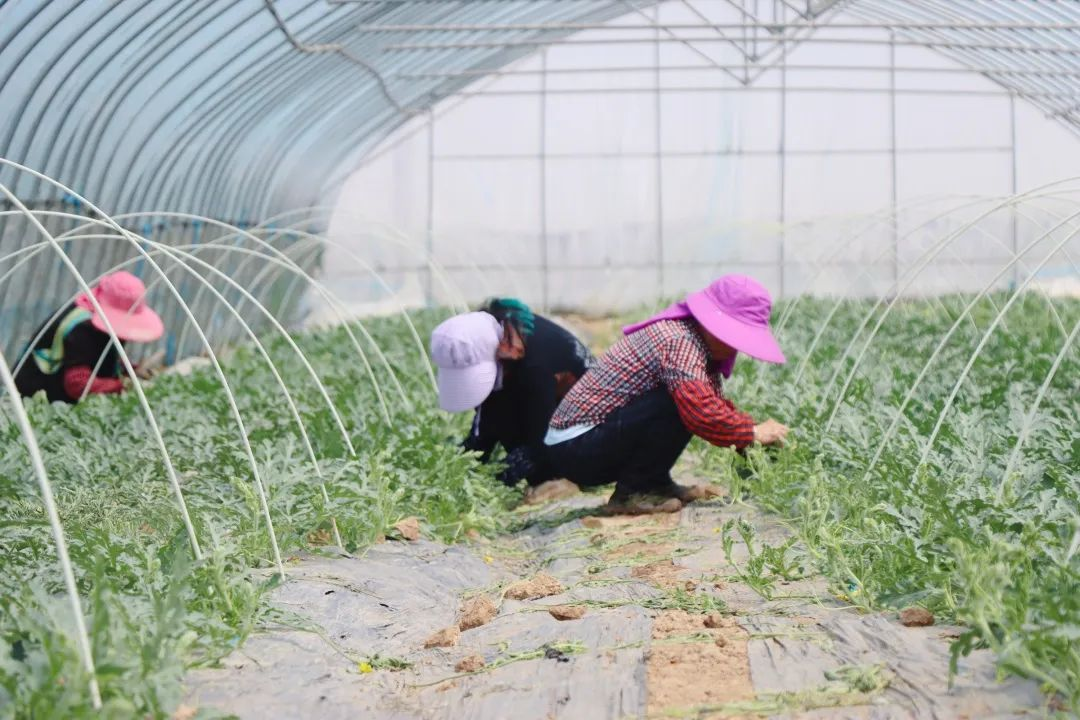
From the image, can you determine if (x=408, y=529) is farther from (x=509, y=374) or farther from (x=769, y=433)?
(x=769, y=433)

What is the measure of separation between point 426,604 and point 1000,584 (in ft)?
5.97

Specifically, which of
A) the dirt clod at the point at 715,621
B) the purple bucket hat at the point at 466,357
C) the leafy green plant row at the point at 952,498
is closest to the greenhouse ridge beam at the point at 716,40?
the leafy green plant row at the point at 952,498

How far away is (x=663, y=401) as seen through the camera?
5137 millimetres

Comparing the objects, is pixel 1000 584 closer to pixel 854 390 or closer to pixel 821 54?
pixel 854 390

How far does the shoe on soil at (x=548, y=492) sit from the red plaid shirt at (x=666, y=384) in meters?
0.71

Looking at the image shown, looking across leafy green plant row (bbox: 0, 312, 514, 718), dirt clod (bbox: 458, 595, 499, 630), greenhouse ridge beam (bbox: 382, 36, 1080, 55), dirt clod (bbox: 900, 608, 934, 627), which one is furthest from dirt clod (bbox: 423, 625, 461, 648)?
greenhouse ridge beam (bbox: 382, 36, 1080, 55)

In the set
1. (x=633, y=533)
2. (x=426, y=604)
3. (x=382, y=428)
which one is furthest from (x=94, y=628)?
(x=382, y=428)

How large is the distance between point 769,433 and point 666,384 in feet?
Answer: 1.50

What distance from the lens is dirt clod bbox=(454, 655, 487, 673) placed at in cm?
335

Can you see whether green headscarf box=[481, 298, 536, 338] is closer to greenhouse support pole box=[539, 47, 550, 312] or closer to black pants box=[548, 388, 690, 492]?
black pants box=[548, 388, 690, 492]

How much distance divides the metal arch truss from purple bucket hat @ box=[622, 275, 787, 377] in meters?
4.34

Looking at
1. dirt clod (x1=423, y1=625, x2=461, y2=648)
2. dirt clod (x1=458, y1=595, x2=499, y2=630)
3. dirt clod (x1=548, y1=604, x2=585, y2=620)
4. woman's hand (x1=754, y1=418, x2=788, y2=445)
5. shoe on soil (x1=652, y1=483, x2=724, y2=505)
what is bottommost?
shoe on soil (x1=652, y1=483, x2=724, y2=505)

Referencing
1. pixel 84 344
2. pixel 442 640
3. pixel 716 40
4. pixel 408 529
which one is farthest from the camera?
pixel 716 40

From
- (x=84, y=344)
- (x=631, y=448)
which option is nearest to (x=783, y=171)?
(x=84, y=344)
